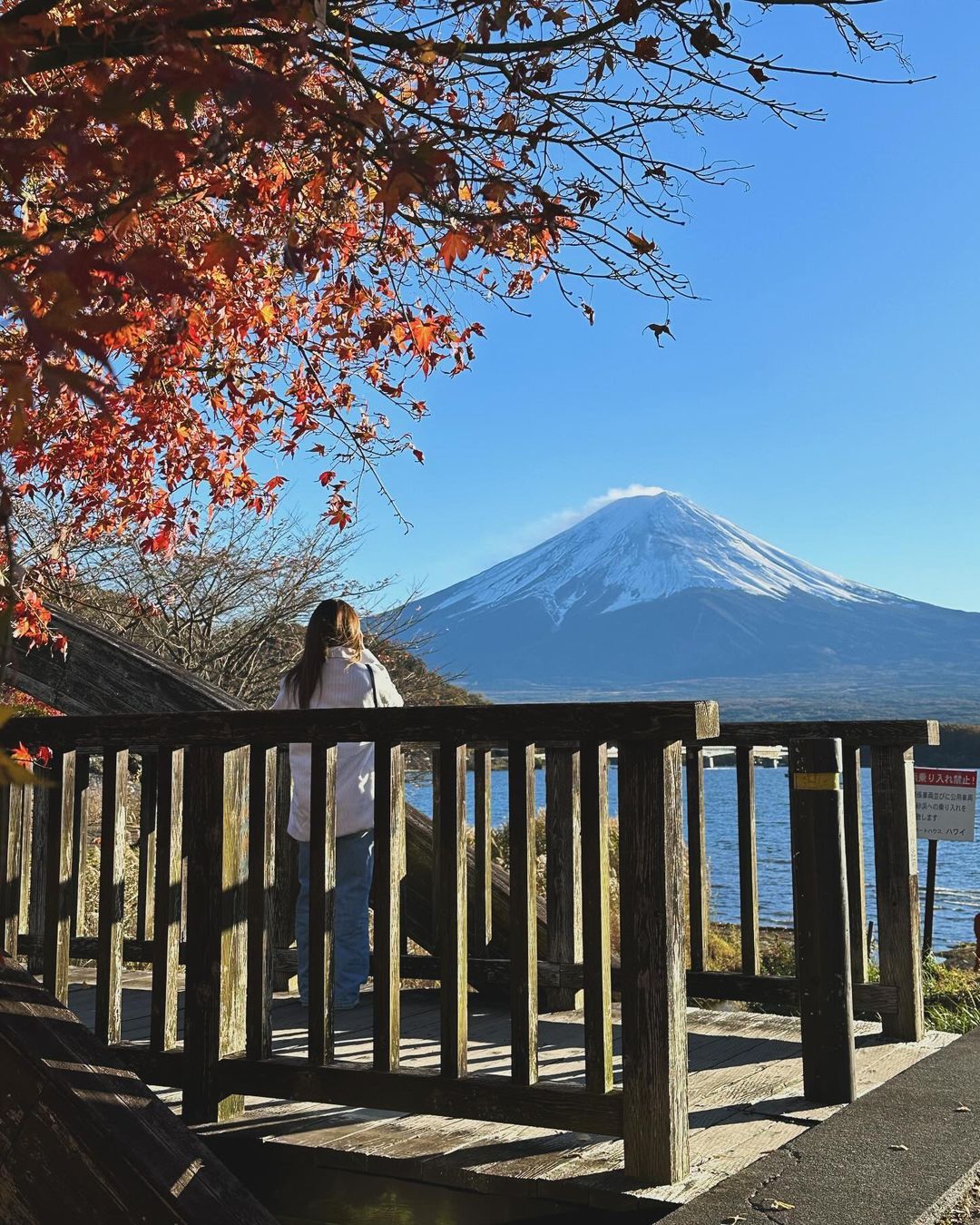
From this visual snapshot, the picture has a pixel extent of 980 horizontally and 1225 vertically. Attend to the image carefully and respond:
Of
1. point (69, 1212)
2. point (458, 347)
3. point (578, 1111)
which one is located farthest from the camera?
point (458, 347)

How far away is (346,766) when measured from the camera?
18.6 ft

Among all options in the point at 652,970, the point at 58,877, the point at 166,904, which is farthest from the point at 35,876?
the point at 652,970

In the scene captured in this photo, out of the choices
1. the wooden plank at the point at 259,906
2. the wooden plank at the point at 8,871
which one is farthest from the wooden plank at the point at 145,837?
the wooden plank at the point at 259,906

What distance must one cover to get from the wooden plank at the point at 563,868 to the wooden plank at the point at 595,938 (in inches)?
91.4

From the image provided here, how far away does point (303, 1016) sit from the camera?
571cm

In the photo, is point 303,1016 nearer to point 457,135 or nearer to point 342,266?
point 457,135

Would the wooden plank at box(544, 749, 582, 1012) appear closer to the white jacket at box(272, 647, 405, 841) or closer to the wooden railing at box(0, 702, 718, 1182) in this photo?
the white jacket at box(272, 647, 405, 841)

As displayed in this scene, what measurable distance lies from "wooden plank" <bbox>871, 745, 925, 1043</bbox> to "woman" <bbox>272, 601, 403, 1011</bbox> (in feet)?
7.21

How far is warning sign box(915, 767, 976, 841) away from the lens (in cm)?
1028

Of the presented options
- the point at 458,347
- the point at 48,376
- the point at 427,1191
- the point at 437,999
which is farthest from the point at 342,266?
the point at 48,376

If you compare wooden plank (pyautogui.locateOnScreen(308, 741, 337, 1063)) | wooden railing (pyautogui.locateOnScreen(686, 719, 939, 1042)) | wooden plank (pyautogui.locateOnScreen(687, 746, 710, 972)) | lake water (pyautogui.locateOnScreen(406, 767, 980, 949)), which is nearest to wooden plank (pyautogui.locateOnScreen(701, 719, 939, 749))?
wooden railing (pyautogui.locateOnScreen(686, 719, 939, 1042))

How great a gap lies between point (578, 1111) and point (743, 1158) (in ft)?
1.74

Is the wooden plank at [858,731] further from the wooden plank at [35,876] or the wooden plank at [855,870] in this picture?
the wooden plank at [35,876]

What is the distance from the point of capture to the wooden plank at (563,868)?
18.8 ft
